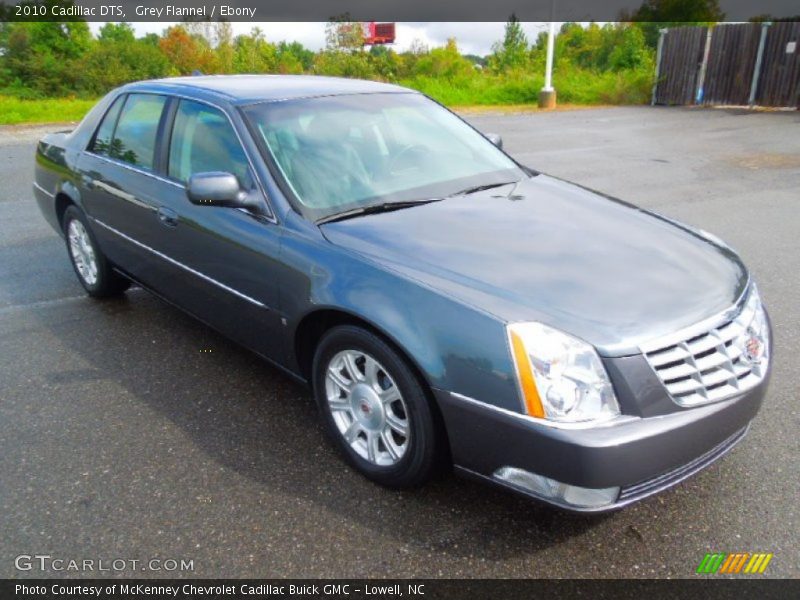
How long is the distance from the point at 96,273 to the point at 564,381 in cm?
376

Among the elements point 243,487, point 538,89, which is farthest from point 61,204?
point 538,89

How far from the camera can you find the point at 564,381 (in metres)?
2.17

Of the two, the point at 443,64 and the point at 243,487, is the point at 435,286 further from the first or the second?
the point at 443,64

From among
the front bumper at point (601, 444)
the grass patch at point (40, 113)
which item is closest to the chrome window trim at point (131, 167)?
the front bumper at point (601, 444)

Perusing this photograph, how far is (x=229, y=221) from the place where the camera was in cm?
325

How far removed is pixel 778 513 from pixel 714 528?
11.5 inches

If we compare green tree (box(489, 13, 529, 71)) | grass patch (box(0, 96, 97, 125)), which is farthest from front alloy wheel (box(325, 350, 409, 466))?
green tree (box(489, 13, 529, 71))

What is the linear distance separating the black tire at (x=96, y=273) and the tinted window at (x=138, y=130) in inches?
25.6

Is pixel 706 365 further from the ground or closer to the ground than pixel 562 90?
closer to the ground

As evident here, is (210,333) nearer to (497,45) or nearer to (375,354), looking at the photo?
(375,354)

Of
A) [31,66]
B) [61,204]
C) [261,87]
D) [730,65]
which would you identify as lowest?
[61,204]

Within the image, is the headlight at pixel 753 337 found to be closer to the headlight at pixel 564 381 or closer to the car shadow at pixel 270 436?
the headlight at pixel 564 381

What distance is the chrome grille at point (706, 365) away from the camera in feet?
7.28

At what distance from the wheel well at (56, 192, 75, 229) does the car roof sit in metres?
1.05
